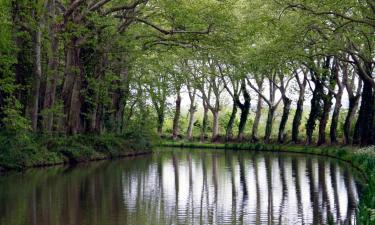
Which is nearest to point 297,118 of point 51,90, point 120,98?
point 120,98

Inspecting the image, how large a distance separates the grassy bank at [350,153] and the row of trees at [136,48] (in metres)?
1.75

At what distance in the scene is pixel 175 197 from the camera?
1855 centimetres

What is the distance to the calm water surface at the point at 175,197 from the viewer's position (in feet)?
46.0

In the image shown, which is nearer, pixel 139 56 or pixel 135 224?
pixel 135 224

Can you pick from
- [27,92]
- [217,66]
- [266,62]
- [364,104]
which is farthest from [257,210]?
[217,66]

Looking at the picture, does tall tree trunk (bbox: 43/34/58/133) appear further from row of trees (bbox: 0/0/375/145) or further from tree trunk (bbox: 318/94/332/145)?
tree trunk (bbox: 318/94/332/145)

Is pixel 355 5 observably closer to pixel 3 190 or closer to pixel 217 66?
pixel 3 190

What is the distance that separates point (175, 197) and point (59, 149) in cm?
1489

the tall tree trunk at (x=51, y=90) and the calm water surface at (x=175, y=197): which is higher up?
the tall tree trunk at (x=51, y=90)

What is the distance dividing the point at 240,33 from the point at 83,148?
10.6m

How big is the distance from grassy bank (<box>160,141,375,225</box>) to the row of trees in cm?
175

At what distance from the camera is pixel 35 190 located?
19.5 m

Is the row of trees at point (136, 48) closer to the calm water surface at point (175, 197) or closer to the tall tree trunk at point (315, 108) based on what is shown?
the tall tree trunk at point (315, 108)

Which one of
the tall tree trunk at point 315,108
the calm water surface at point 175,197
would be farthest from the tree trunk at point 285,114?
the calm water surface at point 175,197
